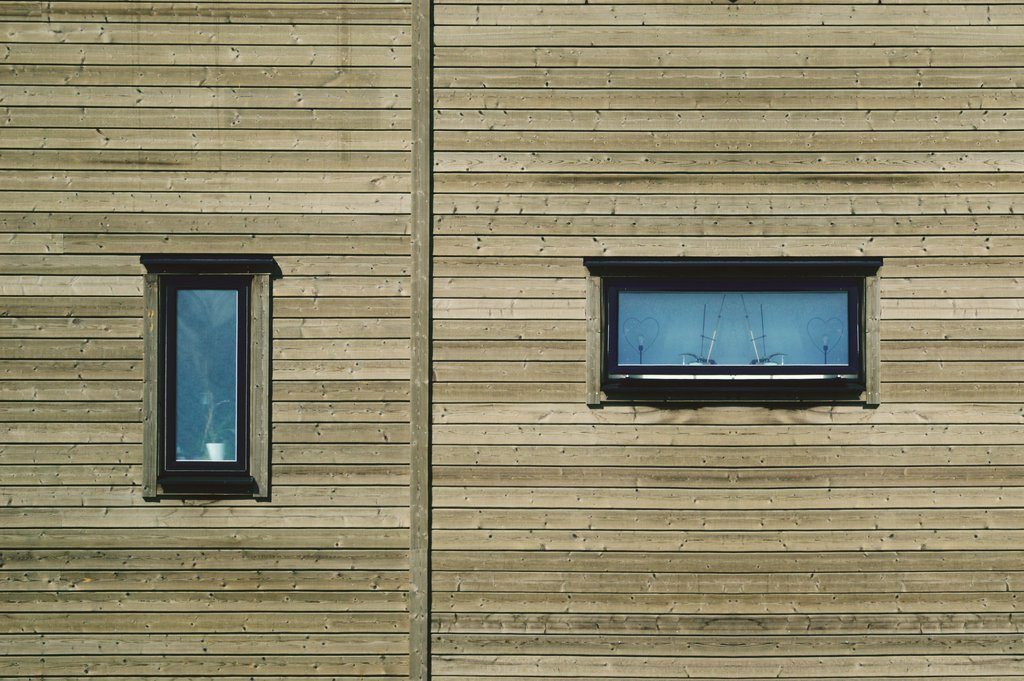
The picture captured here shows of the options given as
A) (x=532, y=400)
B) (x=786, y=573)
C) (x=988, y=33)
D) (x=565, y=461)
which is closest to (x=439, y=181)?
(x=532, y=400)

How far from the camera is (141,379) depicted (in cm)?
500

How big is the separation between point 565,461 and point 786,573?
1550 millimetres

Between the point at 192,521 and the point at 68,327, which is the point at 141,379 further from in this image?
the point at 192,521

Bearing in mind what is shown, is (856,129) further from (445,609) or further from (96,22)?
(96,22)

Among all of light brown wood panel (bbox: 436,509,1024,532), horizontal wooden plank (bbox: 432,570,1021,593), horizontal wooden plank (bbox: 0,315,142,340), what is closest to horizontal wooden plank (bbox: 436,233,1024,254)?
horizontal wooden plank (bbox: 0,315,142,340)

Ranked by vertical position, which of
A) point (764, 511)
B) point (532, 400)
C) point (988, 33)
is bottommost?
point (764, 511)

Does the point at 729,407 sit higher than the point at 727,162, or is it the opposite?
the point at 727,162

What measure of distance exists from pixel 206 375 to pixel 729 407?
329 centimetres

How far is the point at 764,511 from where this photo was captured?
5000 millimetres

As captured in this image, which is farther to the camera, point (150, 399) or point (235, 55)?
point (235, 55)

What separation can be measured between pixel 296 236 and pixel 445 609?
252cm

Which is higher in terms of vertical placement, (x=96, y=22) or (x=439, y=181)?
(x=96, y=22)

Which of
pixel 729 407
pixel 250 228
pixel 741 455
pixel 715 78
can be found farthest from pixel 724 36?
pixel 250 228

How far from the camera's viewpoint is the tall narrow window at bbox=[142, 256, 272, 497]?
4.97m
